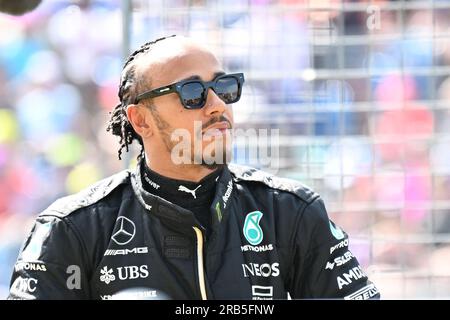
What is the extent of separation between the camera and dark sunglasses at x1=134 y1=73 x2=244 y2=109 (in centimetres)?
263

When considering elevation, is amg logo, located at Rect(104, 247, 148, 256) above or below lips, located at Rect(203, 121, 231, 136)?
below

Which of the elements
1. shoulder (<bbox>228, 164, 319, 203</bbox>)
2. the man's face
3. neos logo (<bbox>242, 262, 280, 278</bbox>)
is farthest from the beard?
neos logo (<bbox>242, 262, 280, 278</bbox>)

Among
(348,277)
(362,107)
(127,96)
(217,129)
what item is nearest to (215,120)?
(217,129)

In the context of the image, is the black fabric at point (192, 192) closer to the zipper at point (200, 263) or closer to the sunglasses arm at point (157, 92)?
the zipper at point (200, 263)

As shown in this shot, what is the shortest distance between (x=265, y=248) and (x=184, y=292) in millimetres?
267

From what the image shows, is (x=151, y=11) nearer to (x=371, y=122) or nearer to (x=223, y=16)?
(x=223, y=16)

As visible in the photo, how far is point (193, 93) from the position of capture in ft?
8.63

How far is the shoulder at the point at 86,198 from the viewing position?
2.58 metres

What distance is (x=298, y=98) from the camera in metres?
4.68

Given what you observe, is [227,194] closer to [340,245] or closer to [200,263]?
[200,263]

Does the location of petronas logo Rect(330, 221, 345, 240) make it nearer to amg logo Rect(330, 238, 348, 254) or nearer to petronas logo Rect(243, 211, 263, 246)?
amg logo Rect(330, 238, 348, 254)

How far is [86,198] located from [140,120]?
1.07ft

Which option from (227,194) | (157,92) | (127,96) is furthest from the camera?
(127,96)

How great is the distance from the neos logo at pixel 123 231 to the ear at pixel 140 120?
32cm
